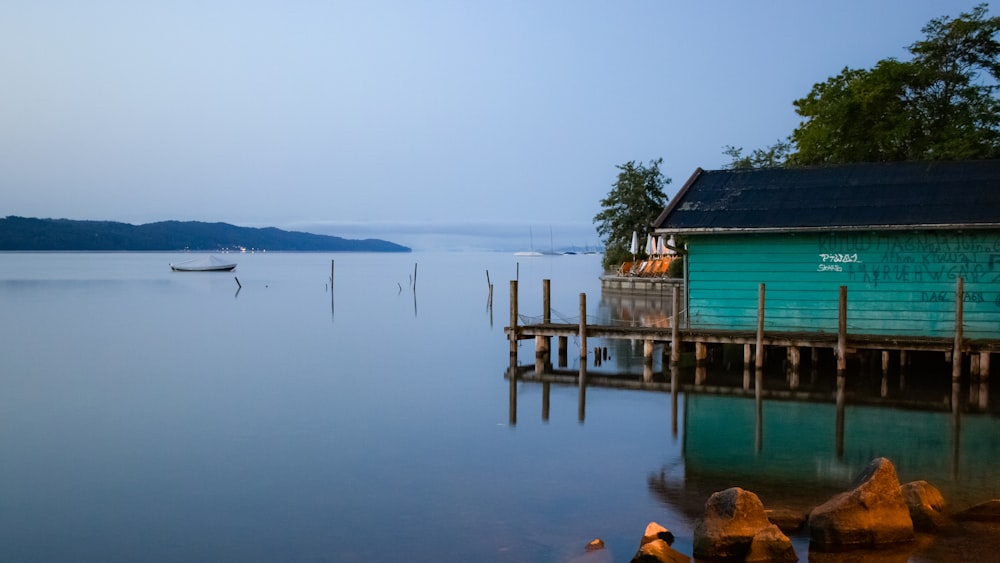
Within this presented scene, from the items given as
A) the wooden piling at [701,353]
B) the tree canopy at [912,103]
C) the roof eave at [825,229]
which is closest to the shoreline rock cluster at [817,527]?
the roof eave at [825,229]

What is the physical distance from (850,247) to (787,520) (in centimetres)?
1195

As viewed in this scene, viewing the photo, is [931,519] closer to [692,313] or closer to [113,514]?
[113,514]

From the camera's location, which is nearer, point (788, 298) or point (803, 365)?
point (788, 298)

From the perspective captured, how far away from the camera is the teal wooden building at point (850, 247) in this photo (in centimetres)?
2055

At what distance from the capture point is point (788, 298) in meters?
22.1

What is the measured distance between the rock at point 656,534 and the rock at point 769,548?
3.05 ft

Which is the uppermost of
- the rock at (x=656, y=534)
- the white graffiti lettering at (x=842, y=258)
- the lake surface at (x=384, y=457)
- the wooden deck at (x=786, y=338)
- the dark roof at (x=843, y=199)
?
the dark roof at (x=843, y=199)

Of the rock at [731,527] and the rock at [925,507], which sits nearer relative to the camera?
the rock at [731,527]

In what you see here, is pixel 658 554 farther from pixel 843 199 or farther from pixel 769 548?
pixel 843 199

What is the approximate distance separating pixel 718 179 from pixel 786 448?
9937 mm

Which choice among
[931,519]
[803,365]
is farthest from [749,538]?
[803,365]

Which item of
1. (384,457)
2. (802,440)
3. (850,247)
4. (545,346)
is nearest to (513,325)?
(545,346)

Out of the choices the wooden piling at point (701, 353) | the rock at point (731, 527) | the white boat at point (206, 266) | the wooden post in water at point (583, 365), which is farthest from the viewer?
the white boat at point (206, 266)

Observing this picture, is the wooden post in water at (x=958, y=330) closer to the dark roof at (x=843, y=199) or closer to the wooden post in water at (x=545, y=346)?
the dark roof at (x=843, y=199)
